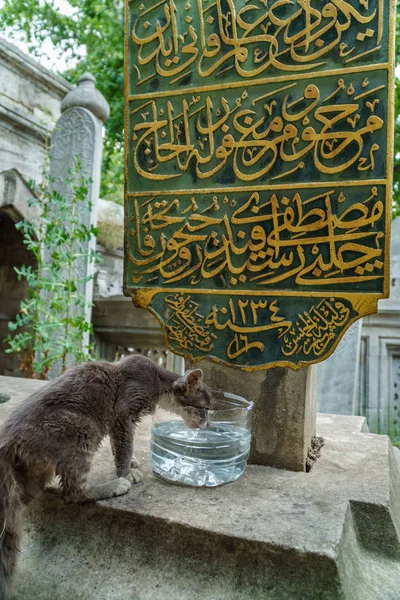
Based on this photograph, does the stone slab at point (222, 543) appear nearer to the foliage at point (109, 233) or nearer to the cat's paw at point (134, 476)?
the cat's paw at point (134, 476)

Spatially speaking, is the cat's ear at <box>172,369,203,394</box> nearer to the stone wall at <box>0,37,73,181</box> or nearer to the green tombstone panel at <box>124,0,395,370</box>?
the green tombstone panel at <box>124,0,395,370</box>

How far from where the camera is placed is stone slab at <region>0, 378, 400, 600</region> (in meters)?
1.44

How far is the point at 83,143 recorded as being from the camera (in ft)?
17.4

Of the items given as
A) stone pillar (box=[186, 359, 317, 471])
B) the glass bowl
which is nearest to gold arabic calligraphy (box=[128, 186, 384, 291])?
stone pillar (box=[186, 359, 317, 471])

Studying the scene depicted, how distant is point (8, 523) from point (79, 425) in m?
0.36

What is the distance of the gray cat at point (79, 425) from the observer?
158 centimetres

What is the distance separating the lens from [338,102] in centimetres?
195

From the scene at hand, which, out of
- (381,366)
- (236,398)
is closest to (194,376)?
(236,398)

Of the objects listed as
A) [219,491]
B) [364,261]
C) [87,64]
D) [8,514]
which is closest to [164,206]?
[364,261]

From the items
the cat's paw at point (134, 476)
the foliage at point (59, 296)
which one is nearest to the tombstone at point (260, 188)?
the cat's paw at point (134, 476)

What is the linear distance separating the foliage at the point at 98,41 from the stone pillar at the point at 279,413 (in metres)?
8.16

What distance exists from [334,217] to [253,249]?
0.36 m

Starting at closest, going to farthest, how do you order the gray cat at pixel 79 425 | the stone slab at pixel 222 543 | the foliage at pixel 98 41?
the stone slab at pixel 222 543 → the gray cat at pixel 79 425 → the foliage at pixel 98 41

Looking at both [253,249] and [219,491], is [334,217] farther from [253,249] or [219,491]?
[219,491]
